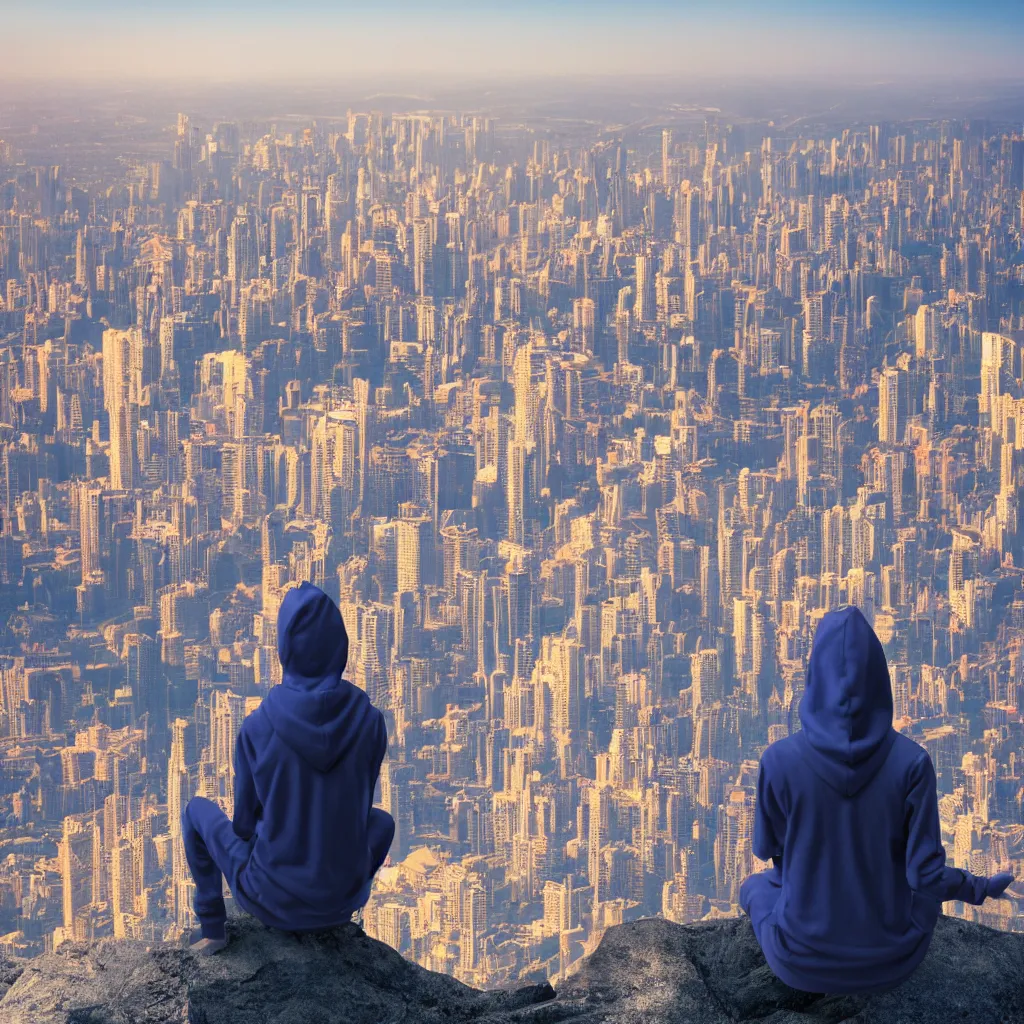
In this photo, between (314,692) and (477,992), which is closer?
(314,692)

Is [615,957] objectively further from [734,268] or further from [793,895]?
[734,268]

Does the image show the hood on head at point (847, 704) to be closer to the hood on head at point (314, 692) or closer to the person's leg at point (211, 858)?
the hood on head at point (314, 692)

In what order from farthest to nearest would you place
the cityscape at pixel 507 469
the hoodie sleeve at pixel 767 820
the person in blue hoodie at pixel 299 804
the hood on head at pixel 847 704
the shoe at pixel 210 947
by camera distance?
the cityscape at pixel 507 469 → the shoe at pixel 210 947 → the person in blue hoodie at pixel 299 804 → the hoodie sleeve at pixel 767 820 → the hood on head at pixel 847 704

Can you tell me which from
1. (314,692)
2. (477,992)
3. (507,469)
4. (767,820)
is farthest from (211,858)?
(507,469)

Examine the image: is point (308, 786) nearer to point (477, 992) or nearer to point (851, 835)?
point (477, 992)

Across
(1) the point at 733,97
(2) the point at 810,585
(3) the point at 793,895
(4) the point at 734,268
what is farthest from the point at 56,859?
(1) the point at 733,97

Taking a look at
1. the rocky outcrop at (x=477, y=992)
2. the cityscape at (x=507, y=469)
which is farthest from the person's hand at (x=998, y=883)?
the cityscape at (x=507, y=469)
